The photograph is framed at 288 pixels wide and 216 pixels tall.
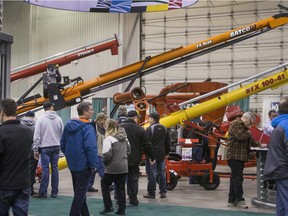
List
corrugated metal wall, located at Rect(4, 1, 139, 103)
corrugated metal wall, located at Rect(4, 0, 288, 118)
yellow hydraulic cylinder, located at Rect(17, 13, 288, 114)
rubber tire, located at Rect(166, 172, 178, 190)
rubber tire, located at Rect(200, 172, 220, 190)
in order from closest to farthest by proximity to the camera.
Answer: rubber tire, located at Rect(166, 172, 178, 190) → rubber tire, located at Rect(200, 172, 220, 190) → yellow hydraulic cylinder, located at Rect(17, 13, 288, 114) → corrugated metal wall, located at Rect(4, 0, 288, 118) → corrugated metal wall, located at Rect(4, 1, 139, 103)

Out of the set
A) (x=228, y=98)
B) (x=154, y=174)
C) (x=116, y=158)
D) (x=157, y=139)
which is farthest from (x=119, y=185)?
(x=228, y=98)

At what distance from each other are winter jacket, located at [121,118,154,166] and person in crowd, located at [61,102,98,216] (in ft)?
6.28

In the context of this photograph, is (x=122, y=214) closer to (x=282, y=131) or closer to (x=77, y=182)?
(x=77, y=182)

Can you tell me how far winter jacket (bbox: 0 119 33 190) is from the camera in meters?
4.50

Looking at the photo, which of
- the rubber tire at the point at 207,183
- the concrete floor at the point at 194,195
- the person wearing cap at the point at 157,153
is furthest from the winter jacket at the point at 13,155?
the rubber tire at the point at 207,183

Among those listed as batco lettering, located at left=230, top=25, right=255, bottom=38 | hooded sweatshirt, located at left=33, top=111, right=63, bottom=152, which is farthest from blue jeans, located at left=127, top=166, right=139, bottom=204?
batco lettering, located at left=230, top=25, right=255, bottom=38

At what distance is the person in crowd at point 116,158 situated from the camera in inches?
283

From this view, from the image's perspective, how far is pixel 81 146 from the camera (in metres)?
6.07

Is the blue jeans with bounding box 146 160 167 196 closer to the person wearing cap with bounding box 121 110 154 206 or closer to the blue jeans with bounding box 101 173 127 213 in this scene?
the person wearing cap with bounding box 121 110 154 206

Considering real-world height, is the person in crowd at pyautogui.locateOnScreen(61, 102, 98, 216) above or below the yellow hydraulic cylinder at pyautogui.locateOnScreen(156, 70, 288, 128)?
below

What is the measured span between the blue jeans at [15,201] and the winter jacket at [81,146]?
1.41m

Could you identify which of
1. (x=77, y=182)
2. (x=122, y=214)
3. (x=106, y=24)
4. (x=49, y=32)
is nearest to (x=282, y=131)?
(x=77, y=182)

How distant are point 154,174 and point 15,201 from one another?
15.3 ft

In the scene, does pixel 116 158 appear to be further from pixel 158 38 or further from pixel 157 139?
pixel 158 38
